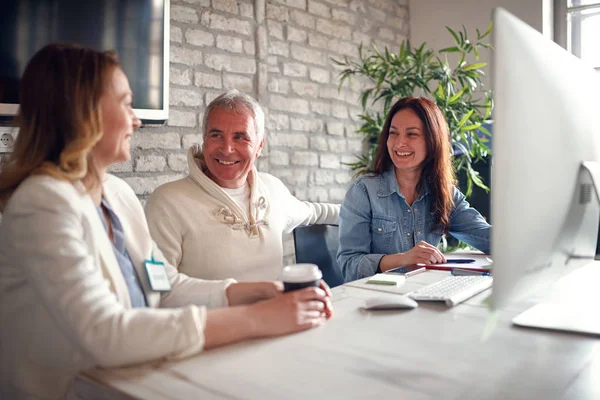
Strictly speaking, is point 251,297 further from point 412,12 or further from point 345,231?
point 412,12

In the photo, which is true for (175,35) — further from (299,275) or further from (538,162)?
(538,162)

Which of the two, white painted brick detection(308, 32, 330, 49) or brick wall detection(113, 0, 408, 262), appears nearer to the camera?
brick wall detection(113, 0, 408, 262)

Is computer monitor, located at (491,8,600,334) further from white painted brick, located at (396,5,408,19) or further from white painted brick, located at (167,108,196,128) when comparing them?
white painted brick, located at (396,5,408,19)

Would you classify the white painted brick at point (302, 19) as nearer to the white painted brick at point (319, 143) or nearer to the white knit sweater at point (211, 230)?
the white painted brick at point (319, 143)

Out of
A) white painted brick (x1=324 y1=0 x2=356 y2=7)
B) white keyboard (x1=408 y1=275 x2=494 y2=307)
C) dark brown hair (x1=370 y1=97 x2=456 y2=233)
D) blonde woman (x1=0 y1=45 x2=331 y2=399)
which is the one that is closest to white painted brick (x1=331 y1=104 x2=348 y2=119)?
white painted brick (x1=324 y1=0 x2=356 y2=7)

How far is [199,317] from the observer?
3.09ft

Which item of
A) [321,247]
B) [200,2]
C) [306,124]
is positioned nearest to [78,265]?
[321,247]

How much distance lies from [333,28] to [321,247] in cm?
212

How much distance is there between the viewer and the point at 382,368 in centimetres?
86

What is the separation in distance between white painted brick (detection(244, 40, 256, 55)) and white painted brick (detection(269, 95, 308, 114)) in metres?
0.29

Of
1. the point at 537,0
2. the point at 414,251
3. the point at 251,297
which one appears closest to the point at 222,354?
the point at 251,297

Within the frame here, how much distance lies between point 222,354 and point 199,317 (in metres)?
0.08

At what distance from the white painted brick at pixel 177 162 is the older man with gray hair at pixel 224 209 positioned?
Result: 2.45ft

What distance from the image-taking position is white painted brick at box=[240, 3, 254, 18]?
299 centimetres
